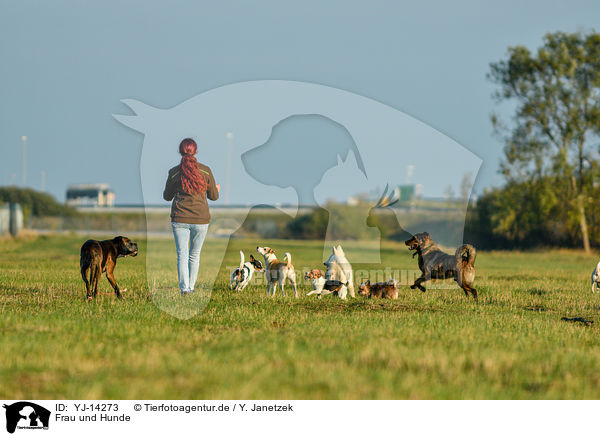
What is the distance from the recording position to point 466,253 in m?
11.1

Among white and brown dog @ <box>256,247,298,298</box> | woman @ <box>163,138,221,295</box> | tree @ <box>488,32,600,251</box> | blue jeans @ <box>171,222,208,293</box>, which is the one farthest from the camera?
tree @ <box>488,32,600,251</box>

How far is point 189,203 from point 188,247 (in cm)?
94

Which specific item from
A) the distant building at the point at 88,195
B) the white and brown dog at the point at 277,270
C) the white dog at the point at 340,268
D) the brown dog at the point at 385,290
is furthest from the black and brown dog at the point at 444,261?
the distant building at the point at 88,195

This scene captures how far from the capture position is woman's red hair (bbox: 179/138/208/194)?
951 cm

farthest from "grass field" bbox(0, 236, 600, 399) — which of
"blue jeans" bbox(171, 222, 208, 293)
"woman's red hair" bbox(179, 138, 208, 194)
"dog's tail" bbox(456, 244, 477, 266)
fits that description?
"woman's red hair" bbox(179, 138, 208, 194)

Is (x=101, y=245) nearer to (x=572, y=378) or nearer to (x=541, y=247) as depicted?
(x=572, y=378)

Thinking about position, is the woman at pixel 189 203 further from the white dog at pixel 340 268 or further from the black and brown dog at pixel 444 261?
the black and brown dog at pixel 444 261

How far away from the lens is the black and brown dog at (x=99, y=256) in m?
10.0

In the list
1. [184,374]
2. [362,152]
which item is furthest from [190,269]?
[184,374]

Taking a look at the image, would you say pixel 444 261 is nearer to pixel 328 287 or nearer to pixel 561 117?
pixel 328 287

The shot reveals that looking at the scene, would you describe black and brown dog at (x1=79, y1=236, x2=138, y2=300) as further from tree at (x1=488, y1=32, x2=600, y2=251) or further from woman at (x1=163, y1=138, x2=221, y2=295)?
tree at (x1=488, y1=32, x2=600, y2=251)
